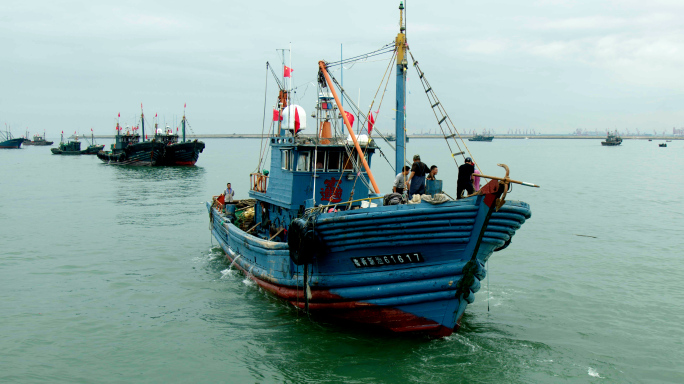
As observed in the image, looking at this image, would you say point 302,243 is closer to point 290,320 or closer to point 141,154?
point 290,320

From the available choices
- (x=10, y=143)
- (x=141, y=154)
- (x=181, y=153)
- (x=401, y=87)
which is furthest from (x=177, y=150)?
(x=10, y=143)

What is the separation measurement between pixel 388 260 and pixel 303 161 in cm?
500

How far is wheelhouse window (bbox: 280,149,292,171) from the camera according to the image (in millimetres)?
15703

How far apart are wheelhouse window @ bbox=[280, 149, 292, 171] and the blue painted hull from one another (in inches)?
156

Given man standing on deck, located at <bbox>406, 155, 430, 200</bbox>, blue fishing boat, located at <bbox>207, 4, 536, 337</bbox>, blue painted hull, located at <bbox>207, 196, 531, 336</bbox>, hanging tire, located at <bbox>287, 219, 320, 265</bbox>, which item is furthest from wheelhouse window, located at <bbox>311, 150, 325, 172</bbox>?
man standing on deck, located at <bbox>406, 155, 430, 200</bbox>

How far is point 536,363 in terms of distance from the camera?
11.4 metres

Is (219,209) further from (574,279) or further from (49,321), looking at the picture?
(574,279)

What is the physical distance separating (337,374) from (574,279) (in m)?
10.8

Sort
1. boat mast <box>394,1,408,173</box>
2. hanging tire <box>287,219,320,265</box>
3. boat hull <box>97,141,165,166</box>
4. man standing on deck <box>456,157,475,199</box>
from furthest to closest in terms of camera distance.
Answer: boat hull <box>97,141,165,166</box>, boat mast <box>394,1,408,173</box>, man standing on deck <box>456,157,475,199</box>, hanging tire <box>287,219,320,265</box>

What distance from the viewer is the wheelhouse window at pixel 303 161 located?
50.2 ft

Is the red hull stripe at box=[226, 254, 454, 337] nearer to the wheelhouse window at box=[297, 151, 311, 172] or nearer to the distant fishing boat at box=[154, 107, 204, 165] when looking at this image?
the wheelhouse window at box=[297, 151, 311, 172]

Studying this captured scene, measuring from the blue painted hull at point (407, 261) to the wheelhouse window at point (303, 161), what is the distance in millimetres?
3578

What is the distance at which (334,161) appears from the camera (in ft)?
51.0

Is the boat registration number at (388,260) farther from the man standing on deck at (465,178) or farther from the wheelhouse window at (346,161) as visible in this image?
the wheelhouse window at (346,161)
